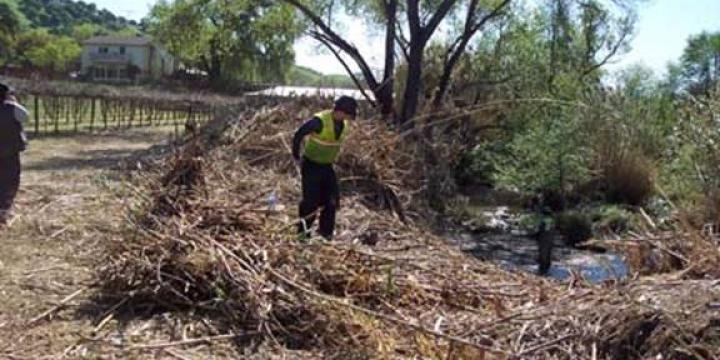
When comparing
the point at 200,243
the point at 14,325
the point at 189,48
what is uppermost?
the point at 189,48

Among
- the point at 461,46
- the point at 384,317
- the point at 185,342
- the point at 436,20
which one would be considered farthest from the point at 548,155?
the point at 185,342

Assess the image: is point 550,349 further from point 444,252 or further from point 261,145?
point 261,145

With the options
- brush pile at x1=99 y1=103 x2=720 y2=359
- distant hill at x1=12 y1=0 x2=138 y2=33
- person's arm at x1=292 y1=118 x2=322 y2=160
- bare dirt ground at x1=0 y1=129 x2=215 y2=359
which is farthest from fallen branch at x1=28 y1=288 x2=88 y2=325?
distant hill at x1=12 y1=0 x2=138 y2=33

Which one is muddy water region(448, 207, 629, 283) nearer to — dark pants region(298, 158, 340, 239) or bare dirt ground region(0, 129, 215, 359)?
dark pants region(298, 158, 340, 239)

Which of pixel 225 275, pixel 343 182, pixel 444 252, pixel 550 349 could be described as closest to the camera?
pixel 550 349

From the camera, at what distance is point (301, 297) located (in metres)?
5.67

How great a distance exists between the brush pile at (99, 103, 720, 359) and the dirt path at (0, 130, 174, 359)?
513mm

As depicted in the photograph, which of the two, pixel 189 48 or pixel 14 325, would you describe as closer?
pixel 14 325

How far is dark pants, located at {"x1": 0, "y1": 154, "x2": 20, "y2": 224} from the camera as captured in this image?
8461mm

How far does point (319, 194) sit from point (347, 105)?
921mm

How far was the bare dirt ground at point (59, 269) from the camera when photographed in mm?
5082

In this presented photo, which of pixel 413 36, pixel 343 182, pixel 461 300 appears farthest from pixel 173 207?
pixel 413 36

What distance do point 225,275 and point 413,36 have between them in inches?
659

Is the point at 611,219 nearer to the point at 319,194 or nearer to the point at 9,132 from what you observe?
the point at 319,194
